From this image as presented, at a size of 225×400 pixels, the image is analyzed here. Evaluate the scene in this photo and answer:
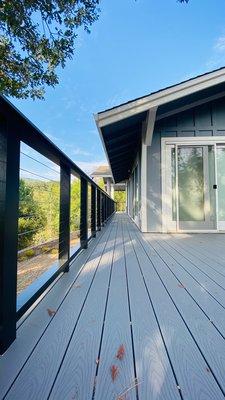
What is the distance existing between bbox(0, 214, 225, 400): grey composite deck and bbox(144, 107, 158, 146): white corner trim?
3308 millimetres

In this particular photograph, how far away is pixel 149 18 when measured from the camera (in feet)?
23.7

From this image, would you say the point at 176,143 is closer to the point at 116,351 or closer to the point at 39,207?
the point at 39,207

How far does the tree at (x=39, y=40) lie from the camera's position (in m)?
4.13

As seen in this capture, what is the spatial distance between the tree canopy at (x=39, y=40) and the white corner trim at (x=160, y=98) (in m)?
1.27

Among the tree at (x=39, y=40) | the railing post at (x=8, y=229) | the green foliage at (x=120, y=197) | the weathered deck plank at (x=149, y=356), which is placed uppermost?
the tree at (x=39, y=40)

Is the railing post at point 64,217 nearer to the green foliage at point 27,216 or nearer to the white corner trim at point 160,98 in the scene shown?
the green foliage at point 27,216

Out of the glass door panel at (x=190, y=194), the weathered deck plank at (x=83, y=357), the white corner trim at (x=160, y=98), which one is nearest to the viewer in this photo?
the weathered deck plank at (x=83, y=357)

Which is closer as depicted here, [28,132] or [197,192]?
[28,132]

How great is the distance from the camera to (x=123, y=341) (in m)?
1.33

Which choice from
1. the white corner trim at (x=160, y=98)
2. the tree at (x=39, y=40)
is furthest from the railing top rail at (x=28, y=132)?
the tree at (x=39, y=40)

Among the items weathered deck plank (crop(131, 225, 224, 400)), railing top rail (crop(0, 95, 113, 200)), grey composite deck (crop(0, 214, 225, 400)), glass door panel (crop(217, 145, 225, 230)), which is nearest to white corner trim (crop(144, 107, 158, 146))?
glass door panel (crop(217, 145, 225, 230))

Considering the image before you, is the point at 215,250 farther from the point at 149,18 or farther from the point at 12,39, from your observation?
the point at 149,18

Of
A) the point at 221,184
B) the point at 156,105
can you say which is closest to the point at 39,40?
the point at 156,105

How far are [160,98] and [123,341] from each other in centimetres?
430
